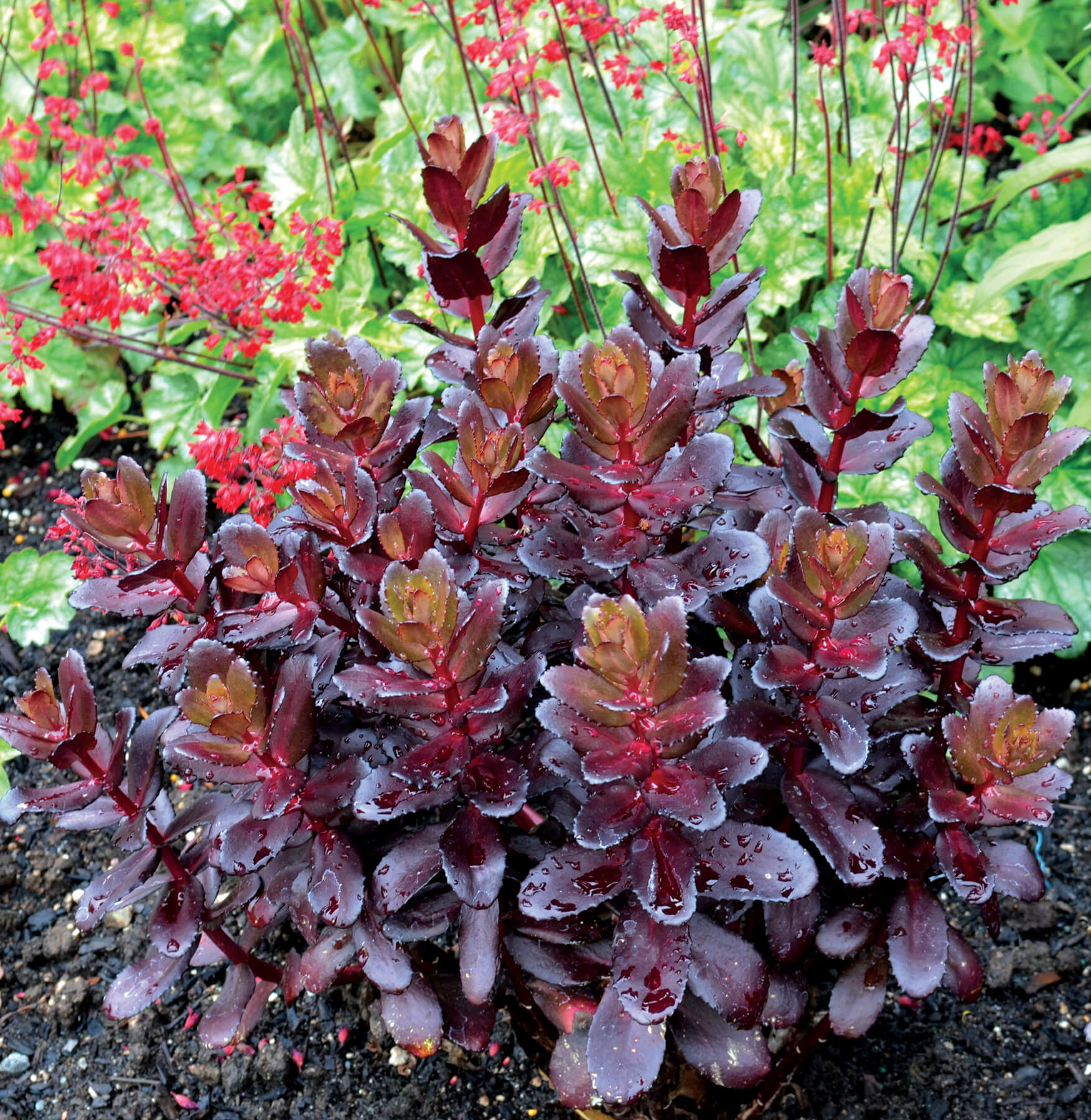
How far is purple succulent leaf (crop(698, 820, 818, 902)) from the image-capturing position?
3.81 feet

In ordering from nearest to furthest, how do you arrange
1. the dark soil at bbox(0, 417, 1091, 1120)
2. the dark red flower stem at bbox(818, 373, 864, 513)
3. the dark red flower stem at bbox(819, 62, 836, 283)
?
the dark red flower stem at bbox(818, 373, 864, 513) < the dark soil at bbox(0, 417, 1091, 1120) < the dark red flower stem at bbox(819, 62, 836, 283)

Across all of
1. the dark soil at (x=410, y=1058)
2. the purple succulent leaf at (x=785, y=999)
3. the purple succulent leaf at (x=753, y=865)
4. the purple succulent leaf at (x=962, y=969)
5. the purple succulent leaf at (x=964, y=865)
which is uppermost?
the purple succulent leaf at (x=753, y=865)

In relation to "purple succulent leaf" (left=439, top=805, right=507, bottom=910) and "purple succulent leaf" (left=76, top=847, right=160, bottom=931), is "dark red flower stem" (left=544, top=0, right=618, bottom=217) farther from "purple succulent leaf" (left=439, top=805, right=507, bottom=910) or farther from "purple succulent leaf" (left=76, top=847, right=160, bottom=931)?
"purple succulent leaf" (left=76, top=847, right=160, bottom=931)

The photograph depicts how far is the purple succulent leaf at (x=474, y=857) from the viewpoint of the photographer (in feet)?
3.93

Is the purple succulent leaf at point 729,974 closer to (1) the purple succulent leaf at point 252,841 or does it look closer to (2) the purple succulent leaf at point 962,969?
(2) the purple succulent leaf at point 962,969

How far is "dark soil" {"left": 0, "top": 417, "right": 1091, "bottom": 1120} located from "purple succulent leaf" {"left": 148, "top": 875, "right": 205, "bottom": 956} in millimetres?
540

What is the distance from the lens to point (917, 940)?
4.22 feet

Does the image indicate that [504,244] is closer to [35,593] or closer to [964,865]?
[964,865]

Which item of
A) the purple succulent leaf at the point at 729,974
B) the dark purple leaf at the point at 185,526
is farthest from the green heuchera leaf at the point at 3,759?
the purple succulent leaf at the point at 729,974

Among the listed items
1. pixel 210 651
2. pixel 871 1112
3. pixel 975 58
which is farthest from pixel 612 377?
pixel 975 58

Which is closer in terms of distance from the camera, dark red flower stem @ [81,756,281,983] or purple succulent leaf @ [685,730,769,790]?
purple succulent leaf @ [685,730,769,790]

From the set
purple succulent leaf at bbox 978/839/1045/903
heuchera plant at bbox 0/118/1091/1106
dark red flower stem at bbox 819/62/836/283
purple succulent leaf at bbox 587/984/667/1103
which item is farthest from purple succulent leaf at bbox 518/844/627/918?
dark red flower stem at bbox 819/62/836/283

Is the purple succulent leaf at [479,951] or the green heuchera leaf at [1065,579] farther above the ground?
the purple succulent leaf at [479,951]

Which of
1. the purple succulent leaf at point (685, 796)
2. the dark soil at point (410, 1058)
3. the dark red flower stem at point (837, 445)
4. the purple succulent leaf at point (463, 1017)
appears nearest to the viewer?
the purple succulent leaf at point (685, 796)
